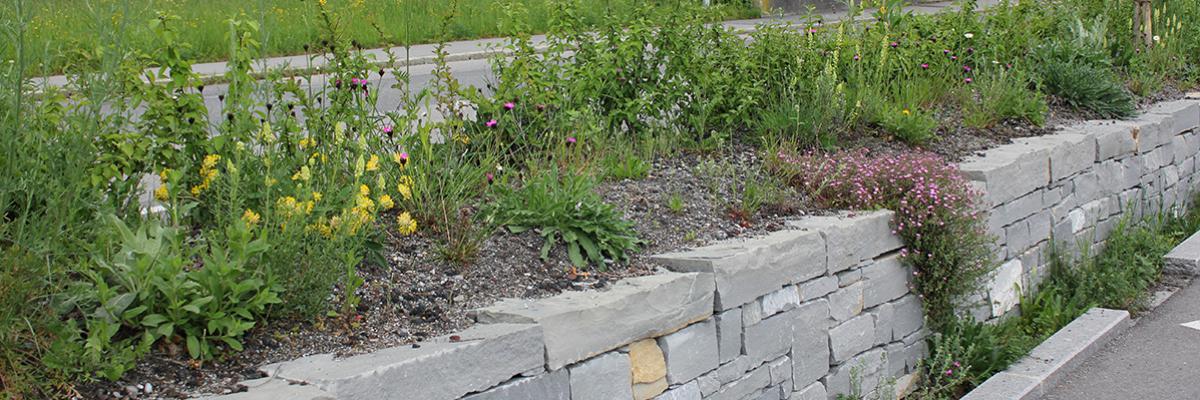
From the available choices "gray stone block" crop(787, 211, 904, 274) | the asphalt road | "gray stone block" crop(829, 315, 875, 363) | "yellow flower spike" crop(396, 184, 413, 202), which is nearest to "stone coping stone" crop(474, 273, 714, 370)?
"yellow flower spike" crop(396, 184, 413, 202)

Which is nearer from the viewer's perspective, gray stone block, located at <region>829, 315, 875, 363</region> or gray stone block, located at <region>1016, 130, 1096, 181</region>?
gray stone block, located at <region>829, 315, 875, 363</region>

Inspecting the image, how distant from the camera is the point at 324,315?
3834mm

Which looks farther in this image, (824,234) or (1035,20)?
(1035,20)

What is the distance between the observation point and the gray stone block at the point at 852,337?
5.26 m

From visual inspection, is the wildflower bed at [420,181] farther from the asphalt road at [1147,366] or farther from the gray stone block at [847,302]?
the asphalt road at [1147,366]

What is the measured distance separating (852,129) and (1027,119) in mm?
1446

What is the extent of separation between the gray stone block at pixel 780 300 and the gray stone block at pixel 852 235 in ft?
0.81

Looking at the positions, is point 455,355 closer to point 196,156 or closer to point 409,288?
point 409,288

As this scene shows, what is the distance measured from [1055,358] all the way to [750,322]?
186cm

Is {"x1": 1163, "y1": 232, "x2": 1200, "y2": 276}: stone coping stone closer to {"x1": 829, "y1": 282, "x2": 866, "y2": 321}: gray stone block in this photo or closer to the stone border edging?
Answer: the stone border edging

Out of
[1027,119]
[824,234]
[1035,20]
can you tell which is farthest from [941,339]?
Result: [1035,20]

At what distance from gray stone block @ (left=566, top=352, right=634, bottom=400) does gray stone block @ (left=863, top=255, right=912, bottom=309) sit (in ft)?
5.29

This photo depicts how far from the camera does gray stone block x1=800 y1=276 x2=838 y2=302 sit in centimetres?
505

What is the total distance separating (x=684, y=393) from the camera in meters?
4.47
